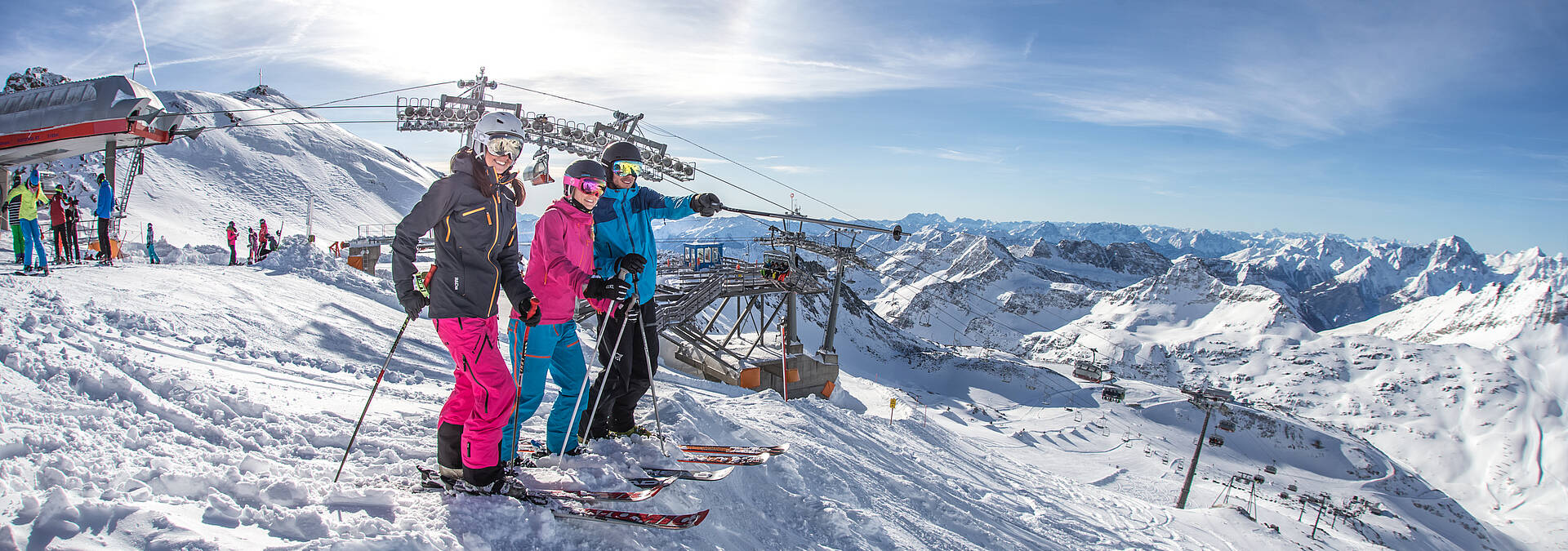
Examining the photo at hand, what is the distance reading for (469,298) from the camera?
163 inches

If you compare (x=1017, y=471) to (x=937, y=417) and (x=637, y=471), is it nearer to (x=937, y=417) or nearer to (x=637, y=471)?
(x=637, y=471)

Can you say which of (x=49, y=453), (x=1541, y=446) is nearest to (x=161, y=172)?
(x=49, y=453)

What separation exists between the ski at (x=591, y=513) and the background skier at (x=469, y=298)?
0.08m

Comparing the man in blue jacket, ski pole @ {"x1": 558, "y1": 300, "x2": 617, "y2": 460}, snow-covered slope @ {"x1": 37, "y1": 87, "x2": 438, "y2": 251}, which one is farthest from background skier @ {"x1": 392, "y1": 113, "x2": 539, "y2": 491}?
snow-covered slope @ {"x1": 37, "y1": 87, "x2": 438, "y2": 251}

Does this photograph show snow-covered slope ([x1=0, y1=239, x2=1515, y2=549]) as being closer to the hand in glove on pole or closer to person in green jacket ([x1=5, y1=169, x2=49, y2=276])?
person in green jacket ([x1=5, y1=169, x2=49, y2=276])

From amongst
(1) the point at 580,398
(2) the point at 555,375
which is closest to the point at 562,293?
(2) the point at 555,375

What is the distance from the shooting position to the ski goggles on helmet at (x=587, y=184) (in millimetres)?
5055

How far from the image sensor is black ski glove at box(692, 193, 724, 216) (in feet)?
20.0

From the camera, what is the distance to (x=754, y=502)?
18.6ft

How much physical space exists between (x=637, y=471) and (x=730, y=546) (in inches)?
36.2

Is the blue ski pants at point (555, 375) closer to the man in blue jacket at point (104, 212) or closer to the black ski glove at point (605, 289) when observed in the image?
the black ski glove at point (605, 289)

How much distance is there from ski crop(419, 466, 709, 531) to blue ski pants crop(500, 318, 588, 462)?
627 mm

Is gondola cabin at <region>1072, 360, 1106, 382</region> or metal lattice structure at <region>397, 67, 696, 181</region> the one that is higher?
metal lattice structure at <region>397, 67, 696, 181</region>

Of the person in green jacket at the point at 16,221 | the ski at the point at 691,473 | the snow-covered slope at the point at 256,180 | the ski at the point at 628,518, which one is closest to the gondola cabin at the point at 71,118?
the snow-covered slope at the point at 256,180
